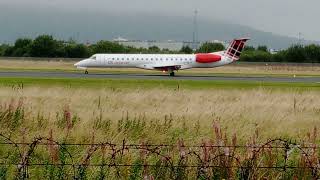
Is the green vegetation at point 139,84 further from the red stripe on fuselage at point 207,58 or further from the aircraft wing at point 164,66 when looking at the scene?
the red stripe on fuselage at point 207,58

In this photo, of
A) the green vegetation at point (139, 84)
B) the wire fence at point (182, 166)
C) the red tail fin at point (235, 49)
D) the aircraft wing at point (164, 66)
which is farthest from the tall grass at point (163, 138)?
the red tail fin at point (235, 49)

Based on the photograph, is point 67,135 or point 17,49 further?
point 17,49

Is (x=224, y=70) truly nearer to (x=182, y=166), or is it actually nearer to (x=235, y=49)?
(x=235, y=49)

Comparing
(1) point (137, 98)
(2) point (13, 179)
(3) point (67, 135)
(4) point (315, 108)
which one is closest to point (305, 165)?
(2) point (13, 179)

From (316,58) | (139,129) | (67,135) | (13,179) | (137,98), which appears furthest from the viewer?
(316,58)

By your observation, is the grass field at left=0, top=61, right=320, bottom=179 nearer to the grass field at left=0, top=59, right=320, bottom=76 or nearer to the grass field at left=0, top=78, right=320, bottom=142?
the grass field at left=0, top=78, right=320, bottom=142

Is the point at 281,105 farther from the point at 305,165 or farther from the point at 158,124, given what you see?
the point at 305,165

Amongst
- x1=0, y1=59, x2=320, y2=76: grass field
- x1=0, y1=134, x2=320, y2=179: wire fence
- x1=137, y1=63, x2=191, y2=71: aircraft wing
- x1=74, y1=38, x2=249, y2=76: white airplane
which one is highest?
x1=0, y1=134, x2=320, y2=179: wire fence

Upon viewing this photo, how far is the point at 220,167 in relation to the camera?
923 cm

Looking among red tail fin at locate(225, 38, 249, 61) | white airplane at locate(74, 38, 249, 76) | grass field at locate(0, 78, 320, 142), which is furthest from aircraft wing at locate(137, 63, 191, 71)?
grass field at locate(0, 78, 320, 142)

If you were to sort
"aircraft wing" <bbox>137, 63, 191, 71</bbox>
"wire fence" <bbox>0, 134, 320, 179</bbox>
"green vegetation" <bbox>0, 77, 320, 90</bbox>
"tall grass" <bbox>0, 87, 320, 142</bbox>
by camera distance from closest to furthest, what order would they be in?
"wire fence" <bbox>0, 134, 320, 179</bbox>, "tall grass" <bbox>0, 87, 320, 142</bbox>, "green vegetation" <bbox>0, 77, 320, 90</bbox>, "aircraft wing" <bbox>137, 63, 191, 71</bbox>

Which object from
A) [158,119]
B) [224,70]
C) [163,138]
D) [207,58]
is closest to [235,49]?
[207,58]

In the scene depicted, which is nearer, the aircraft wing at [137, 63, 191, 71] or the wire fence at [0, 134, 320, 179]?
the wire fence at [0, 134, 320, 179]

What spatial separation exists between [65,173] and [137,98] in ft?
52.5
